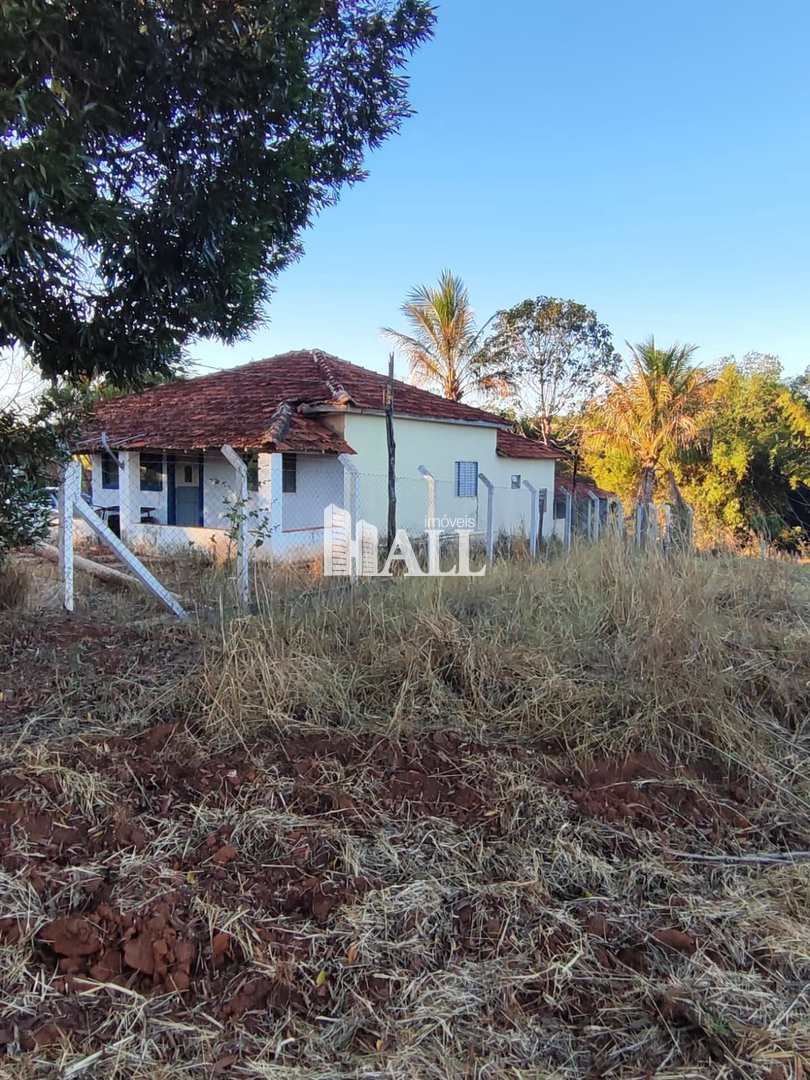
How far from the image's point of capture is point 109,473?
16062 millimetres

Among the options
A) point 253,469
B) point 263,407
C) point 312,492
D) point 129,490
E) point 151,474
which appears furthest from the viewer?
point 151,474

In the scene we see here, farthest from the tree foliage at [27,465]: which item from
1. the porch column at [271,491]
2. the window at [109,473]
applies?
the window at [109,473]

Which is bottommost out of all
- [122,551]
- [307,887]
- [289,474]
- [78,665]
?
[307,887]

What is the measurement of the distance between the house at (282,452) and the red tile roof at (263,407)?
4 cm

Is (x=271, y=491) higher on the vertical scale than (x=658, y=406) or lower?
lower

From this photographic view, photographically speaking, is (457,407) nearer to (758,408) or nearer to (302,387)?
(302,387)

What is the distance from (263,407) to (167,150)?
32.3ft

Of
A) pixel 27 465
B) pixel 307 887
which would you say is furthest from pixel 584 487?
pixel 307 887

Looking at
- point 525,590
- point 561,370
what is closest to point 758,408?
point 561,370

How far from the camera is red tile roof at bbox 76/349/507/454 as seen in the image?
12609 mm

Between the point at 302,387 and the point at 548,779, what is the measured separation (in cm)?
1278

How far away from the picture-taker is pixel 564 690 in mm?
3580

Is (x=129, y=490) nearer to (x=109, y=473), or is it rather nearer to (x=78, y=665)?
(x=109, y=473)

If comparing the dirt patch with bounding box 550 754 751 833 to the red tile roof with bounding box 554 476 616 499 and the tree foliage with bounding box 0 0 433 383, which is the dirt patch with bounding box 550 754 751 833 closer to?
the tree foliage with bounding box 0 0 433 383
